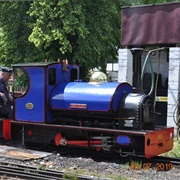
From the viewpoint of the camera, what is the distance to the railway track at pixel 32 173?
6176mm

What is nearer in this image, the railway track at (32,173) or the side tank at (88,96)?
the railway track at (32,173)

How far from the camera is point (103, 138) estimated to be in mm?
7633

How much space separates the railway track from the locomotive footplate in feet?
4.60

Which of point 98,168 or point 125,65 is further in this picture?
point 125,65

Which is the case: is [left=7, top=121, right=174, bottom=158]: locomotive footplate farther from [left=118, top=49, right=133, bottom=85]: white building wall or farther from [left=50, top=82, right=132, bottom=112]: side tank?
[left=118, top=49, right=133, bottom=85]: white building wall

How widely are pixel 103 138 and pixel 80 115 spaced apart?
77cm

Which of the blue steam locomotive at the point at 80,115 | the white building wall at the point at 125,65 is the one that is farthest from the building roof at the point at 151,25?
the blue steam locomotive at the point at 80,115

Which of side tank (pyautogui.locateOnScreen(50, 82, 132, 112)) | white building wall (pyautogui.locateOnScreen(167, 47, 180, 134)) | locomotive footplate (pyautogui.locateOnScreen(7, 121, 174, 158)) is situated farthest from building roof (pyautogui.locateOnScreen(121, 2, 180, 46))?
locomotive footplate (pyautogui.locateOnScreen(7, 121, 174, 158))

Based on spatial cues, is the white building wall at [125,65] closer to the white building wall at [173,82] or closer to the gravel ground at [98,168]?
the white building wall at [173,82]

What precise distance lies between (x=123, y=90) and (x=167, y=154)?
1.95 meters

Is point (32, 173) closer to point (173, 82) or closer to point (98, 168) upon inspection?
point (98, 168)

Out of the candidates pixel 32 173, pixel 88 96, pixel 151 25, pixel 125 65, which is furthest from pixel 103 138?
pixel 151 25

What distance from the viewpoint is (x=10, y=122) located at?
29.3ft

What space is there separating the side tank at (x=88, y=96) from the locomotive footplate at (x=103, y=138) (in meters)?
0.43
